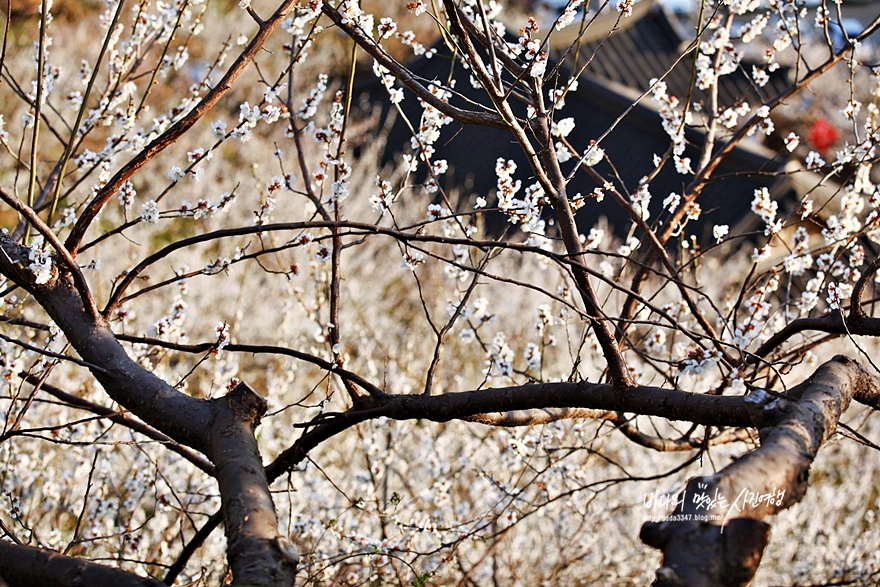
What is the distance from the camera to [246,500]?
1278 mm

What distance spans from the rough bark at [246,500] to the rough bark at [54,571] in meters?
0.15

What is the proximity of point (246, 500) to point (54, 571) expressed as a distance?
1.18 ft

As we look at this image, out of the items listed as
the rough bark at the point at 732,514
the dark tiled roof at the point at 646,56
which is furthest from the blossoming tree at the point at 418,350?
the dark tiled roof at the point at 646,56

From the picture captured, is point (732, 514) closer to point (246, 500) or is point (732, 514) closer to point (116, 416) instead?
point (246, 500)

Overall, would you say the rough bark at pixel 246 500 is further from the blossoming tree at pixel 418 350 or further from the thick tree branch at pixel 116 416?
the thick tree branch at pixel 116 416

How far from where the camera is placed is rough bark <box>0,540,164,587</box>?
122cm

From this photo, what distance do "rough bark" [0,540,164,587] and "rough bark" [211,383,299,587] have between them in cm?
15

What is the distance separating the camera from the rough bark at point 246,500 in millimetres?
1178

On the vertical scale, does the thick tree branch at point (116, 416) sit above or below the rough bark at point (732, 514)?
above

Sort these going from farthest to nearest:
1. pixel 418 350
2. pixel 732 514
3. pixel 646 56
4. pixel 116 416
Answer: pixel 646 56 → pixel 418 350 → pixel 116 416 → pixel 732 514

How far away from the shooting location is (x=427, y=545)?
360 centimetres

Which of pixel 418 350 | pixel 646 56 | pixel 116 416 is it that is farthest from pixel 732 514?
pixel 646 56

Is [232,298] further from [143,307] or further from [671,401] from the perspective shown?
[671,401]

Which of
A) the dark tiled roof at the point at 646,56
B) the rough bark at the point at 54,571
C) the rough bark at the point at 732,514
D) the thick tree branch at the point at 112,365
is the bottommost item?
the rough bark at the point at 732,514
